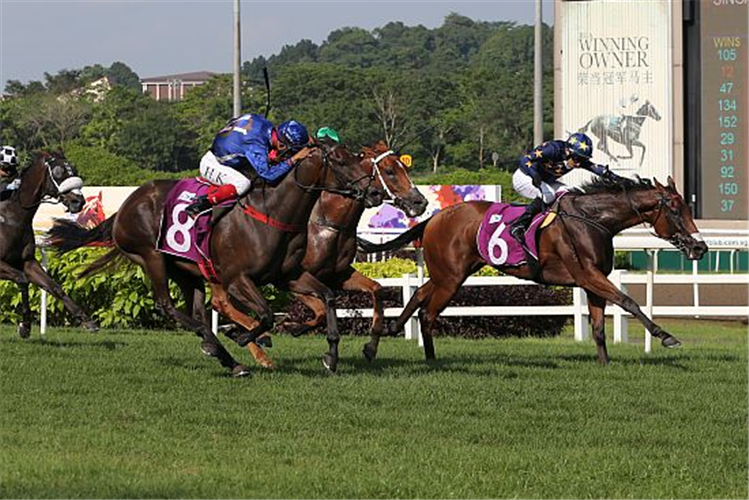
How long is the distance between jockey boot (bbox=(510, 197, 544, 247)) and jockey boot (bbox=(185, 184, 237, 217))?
246 centimetres

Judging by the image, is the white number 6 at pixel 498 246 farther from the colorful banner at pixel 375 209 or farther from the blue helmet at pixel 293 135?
the colorful banner at pixel 375 209

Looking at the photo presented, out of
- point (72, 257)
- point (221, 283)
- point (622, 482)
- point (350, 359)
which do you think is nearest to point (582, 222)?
point (350, 359)

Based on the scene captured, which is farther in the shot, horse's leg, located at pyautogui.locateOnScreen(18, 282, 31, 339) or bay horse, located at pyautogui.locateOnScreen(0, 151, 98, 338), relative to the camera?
horse's leg, located at pyautogui.locateOnScreen(18, 282, 31, 339)

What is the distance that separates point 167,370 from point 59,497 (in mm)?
4052

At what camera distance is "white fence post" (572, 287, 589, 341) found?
13.5 m

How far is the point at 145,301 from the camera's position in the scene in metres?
14.3

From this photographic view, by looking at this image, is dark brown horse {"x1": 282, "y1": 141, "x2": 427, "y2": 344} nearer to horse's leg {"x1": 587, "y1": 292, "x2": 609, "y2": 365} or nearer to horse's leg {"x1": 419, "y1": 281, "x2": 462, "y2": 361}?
horse's leg {"x1": 419, "y1": 281, "x2": 462, "y2": 361}

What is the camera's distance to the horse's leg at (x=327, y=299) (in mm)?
9375

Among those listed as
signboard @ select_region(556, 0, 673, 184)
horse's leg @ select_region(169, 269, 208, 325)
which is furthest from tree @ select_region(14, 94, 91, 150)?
horse's leg @ select_region(169, 269, 208, 325)

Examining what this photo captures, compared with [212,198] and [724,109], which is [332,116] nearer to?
[724,109]

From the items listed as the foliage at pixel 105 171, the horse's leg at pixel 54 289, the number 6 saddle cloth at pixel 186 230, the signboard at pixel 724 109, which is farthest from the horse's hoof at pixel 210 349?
the foliage at pixel 105 171

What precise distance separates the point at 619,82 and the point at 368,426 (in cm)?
1854

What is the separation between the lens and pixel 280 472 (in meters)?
6.27

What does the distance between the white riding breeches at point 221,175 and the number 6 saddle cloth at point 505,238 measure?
Answer: 2384 mm
